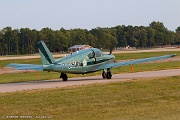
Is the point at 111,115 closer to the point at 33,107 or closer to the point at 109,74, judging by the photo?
the point at 33,107

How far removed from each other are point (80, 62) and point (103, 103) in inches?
521

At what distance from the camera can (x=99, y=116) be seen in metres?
15.7

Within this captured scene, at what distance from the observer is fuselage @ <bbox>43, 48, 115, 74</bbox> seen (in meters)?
30.3

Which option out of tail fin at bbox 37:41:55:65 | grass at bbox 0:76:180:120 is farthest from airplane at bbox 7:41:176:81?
grass at bbox 0:76:180:120

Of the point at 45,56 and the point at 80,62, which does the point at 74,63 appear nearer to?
the point at 80,62

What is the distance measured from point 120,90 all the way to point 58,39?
135736mm

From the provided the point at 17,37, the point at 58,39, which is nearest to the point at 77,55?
the point at 58,39

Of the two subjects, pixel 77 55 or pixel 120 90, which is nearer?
pixel 120 90

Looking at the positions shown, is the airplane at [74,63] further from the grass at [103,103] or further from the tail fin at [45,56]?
the grass at [103,103]

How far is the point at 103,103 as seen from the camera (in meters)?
18.7

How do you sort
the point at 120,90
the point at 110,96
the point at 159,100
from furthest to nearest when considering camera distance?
1. the point at 120,90
2. the point at 110,96
3. the point at 159,100

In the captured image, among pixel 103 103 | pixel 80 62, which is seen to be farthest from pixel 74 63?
pixel 103 103

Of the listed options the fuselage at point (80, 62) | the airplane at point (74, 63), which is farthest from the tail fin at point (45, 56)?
the fuselage at point (80, 62)

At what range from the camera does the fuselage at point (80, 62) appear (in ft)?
99.3
